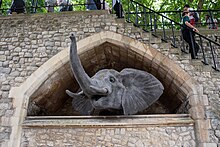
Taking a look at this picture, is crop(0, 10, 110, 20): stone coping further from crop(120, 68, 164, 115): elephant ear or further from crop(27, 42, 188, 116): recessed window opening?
crop(120, 68, 164, 115): elephant ear

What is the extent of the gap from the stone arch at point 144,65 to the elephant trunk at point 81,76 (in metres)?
1.08

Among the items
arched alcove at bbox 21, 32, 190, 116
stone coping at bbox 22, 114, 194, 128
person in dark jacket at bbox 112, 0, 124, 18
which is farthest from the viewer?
person in dark jacket at bbox 112, 0, 124, 18

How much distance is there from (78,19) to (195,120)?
10.3 ft

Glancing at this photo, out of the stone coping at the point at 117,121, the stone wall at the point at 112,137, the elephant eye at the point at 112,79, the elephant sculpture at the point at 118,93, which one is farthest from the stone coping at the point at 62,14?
the stone wall at the point at 112,137

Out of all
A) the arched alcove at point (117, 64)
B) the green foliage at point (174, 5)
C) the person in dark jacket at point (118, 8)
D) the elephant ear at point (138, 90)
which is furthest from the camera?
the green foliage at point (174, 5)

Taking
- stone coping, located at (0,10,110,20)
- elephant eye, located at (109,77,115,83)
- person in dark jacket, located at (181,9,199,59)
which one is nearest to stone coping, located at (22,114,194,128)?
elephant eye, located at (109,77,115,83)

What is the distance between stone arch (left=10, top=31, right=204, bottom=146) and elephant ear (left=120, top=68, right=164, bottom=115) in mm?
313

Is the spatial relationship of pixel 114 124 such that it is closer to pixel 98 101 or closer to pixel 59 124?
pixel 98 101

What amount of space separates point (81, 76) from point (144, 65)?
177 cm

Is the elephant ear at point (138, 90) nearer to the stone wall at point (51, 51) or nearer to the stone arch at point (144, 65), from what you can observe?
the stone arch at point (144, 65)

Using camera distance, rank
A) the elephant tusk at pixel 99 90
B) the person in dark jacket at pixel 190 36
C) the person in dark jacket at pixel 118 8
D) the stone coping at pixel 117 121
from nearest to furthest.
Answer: the elephant tusk at pixel 99 90 < the stone coping at pixel 117 121 < the person in dark jacket at pixel 190 36 < the person in dark jacket at pixel 118 8

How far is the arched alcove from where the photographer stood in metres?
4.97

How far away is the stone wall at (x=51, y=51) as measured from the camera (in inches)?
177

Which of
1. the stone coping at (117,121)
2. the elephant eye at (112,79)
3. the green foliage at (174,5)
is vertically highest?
the green foliage at (174,5)
